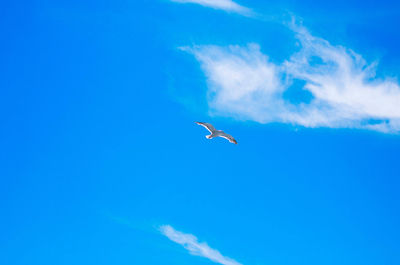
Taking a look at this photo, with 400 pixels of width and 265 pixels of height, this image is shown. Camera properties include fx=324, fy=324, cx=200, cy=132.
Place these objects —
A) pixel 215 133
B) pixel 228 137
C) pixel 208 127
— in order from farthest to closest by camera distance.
A: 1. pixel 208 127
2. pixel 215 133
3. pixel 228 137

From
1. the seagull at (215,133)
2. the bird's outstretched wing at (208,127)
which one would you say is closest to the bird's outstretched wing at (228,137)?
the seagull at (215,133)

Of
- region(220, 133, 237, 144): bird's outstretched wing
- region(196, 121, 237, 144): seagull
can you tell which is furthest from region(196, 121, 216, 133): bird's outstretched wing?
region(220, 133, 237, 144): bird's outstretched wing

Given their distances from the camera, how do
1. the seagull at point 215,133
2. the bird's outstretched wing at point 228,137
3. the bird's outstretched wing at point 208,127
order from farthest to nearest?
1. the bird's outstretched wing at point 208,127
2. the seagull at point 215,133
3. the bird's outstretched wing at point 228,137

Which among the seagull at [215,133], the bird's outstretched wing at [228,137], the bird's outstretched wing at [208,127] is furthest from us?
the bird's outstretched wing at [208,127]

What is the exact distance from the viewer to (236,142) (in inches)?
1767

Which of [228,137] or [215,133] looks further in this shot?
[215,133]

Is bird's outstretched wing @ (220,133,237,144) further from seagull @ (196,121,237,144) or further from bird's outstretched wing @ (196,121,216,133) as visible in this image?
bird's outstretched wing @ (196,121,216,133)

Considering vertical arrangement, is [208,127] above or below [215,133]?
above

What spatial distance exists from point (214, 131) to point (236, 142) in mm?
3540

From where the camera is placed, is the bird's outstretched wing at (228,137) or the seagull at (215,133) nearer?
the bird's outstretched wing at (228,137)

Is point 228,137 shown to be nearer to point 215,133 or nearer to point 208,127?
point 215,133

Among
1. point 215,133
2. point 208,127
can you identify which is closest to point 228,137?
point 215,133

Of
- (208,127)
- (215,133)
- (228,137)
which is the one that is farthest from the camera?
Result: (208,127)

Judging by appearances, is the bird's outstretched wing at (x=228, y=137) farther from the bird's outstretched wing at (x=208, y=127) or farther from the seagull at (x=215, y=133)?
the bird's outstretched wing at (x=208, y=127)
